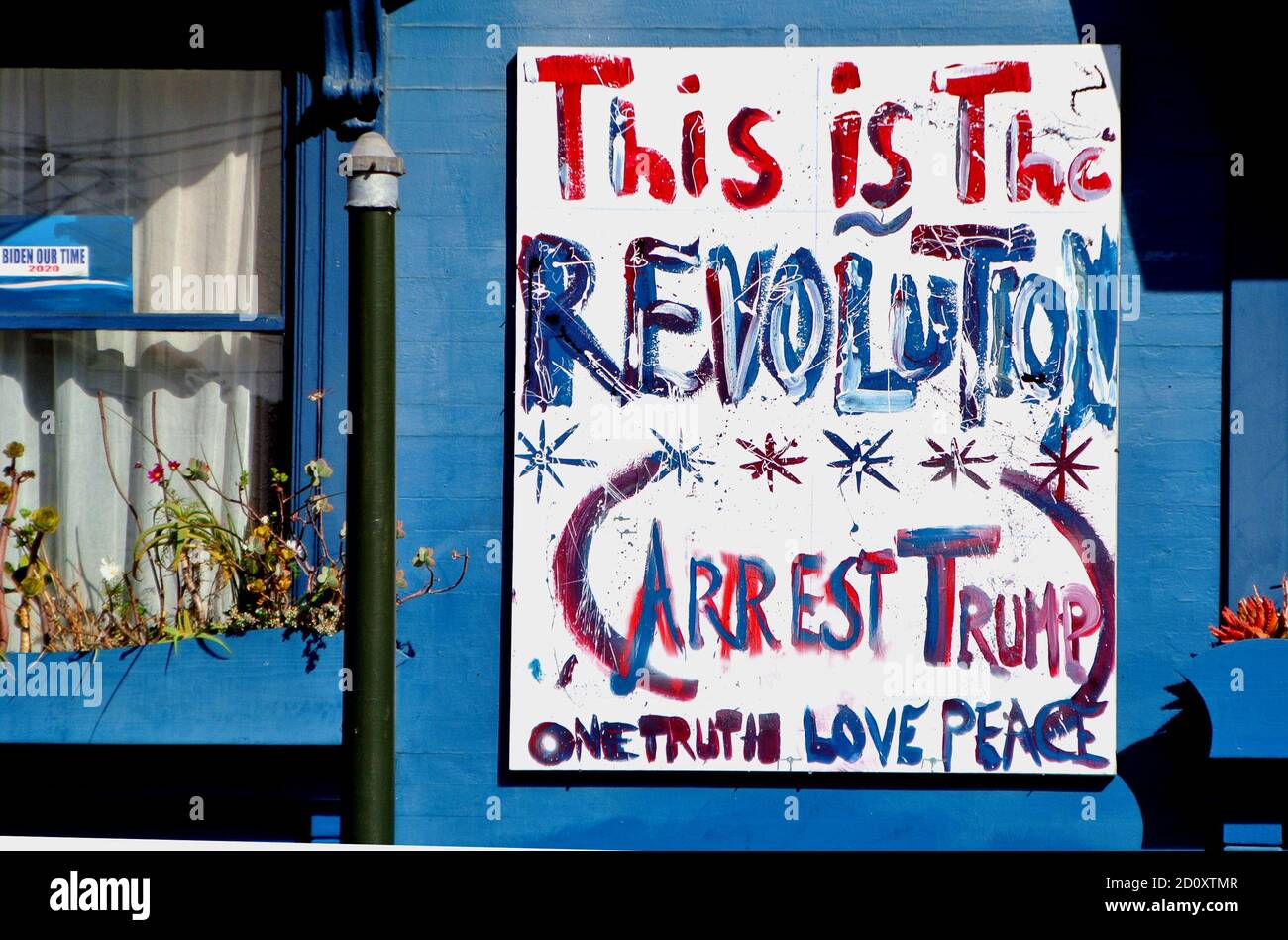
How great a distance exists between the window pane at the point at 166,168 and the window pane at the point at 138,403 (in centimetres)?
21

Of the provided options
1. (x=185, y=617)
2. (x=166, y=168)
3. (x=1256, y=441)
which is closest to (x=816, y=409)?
(x=1256, y=441)

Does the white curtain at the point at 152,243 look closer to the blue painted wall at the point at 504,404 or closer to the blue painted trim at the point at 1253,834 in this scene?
the blue painted wall at the point at 504,404

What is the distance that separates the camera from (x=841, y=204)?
529cm

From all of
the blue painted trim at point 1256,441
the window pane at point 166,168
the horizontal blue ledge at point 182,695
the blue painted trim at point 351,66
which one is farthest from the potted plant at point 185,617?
the blue painted trim at point 1256,441

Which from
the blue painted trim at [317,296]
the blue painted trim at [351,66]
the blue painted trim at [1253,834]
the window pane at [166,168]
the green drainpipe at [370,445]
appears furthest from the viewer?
the window pane at [166,168]

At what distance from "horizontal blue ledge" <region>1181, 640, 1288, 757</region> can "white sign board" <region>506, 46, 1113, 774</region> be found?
45 centimetres

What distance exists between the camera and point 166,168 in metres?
5.55

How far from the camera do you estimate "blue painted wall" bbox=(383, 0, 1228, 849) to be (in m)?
5.28

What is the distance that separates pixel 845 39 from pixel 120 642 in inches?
152

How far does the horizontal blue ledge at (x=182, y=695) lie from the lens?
5.02 m

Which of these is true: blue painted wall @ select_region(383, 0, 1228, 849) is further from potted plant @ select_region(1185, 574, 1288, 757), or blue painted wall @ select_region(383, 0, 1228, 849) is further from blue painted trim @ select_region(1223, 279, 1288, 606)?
potted plant @ select_region(1185, 574, 1288, 757)

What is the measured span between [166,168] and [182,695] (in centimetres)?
225

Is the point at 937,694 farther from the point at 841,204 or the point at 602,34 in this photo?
the point at 602,34

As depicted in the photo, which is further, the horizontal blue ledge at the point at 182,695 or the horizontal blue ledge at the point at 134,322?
the horizontal blue ledge at the point at 134,322
